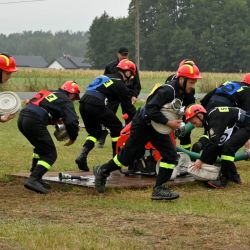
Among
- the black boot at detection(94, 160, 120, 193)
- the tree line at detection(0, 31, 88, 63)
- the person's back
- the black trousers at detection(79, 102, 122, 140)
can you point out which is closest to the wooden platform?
the black boot at detection(94, 160, 120, 193)

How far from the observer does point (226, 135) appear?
9.58 m

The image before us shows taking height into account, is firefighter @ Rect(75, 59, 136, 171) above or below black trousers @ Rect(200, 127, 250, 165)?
above

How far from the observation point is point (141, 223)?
6.83 m

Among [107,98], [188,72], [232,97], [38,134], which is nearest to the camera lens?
[188,72]

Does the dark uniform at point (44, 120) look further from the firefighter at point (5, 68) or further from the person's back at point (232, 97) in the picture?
the person's back at point (232, 97)

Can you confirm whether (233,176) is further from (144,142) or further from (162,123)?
(162,123)

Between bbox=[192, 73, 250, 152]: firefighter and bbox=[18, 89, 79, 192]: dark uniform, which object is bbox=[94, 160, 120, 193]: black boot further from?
bbox=[192, 73, 250, 152]: firefighter

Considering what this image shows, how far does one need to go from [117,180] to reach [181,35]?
3231 inches

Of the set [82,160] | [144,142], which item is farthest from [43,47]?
[144,142]

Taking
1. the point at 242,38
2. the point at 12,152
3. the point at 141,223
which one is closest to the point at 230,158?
the point at 141,223

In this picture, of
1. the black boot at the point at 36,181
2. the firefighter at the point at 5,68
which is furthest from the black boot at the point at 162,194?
the firefighter at the point at 5,68

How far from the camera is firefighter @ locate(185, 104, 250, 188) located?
8969mm

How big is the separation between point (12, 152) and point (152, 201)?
6071 mm

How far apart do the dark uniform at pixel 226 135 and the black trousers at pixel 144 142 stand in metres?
1.01
